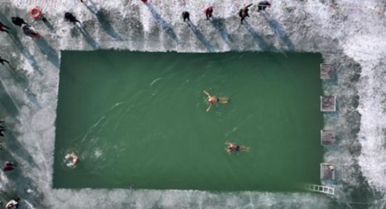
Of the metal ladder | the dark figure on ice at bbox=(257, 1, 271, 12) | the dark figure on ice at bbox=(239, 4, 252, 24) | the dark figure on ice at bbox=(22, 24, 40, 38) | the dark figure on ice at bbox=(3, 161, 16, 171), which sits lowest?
the metal ladder

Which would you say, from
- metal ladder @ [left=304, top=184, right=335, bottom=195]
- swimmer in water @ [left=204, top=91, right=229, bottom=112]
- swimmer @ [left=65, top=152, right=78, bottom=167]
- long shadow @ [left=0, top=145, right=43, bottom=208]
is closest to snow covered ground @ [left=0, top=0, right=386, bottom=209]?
long shadow @ [left=0, top=145, right=43, bottom=208]

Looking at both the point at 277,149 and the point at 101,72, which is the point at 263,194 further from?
the point at 101,72

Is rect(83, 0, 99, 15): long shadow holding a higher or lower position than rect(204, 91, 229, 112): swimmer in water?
higher

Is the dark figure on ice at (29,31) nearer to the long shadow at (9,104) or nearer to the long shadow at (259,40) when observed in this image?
the long shadow at (9,104)

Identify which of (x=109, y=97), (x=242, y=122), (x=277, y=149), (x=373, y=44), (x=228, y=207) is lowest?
(x=228, y=207)

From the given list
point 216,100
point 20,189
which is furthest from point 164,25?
point 20,189

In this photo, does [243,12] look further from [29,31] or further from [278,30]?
[29,31]

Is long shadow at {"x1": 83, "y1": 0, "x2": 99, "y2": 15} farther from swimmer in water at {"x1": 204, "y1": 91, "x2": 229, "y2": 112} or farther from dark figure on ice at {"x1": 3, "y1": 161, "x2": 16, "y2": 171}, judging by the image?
dark figure on ice at {"x1": 3, "y1": 161, "x2": 16, "y2": 171}

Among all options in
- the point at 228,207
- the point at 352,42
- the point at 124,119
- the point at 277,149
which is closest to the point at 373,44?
the point at 352,42
